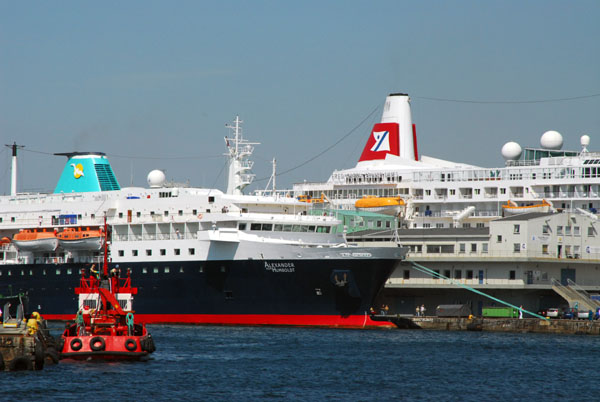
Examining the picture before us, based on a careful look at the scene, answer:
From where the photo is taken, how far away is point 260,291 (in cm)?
6178

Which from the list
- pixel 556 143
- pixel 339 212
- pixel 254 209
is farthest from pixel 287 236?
pixel 556 143

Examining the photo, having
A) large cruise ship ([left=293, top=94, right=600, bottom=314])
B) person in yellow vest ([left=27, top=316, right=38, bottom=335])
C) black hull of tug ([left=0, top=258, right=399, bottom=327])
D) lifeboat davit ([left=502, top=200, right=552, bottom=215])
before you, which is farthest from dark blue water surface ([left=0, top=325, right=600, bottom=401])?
lifeboat davit ([left=502, top=200, right=552, bottom=215])

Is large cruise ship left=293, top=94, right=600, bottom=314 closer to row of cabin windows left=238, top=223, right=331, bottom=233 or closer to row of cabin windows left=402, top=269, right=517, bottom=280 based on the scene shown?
row of cabin windows left=402, top=269, right=517, bottom=280

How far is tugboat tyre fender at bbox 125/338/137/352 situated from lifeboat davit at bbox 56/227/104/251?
25932 millimetres

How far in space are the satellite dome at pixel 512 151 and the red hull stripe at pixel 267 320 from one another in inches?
951

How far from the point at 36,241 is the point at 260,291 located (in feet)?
55.4

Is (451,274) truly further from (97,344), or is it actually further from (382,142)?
(97,344)

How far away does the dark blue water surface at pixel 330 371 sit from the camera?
36.3 metres

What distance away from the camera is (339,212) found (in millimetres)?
77375

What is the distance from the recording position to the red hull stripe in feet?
198

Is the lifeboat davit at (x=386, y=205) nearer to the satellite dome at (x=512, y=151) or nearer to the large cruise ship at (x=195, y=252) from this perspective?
the satellite dome at (x=512, y=151)

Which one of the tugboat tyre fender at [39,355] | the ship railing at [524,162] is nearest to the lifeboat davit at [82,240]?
the tugboat tyre fender at [39,355]

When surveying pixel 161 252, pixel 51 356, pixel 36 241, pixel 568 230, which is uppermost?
pixel 568 230

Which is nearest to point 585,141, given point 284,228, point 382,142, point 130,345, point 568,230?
point 568,230
